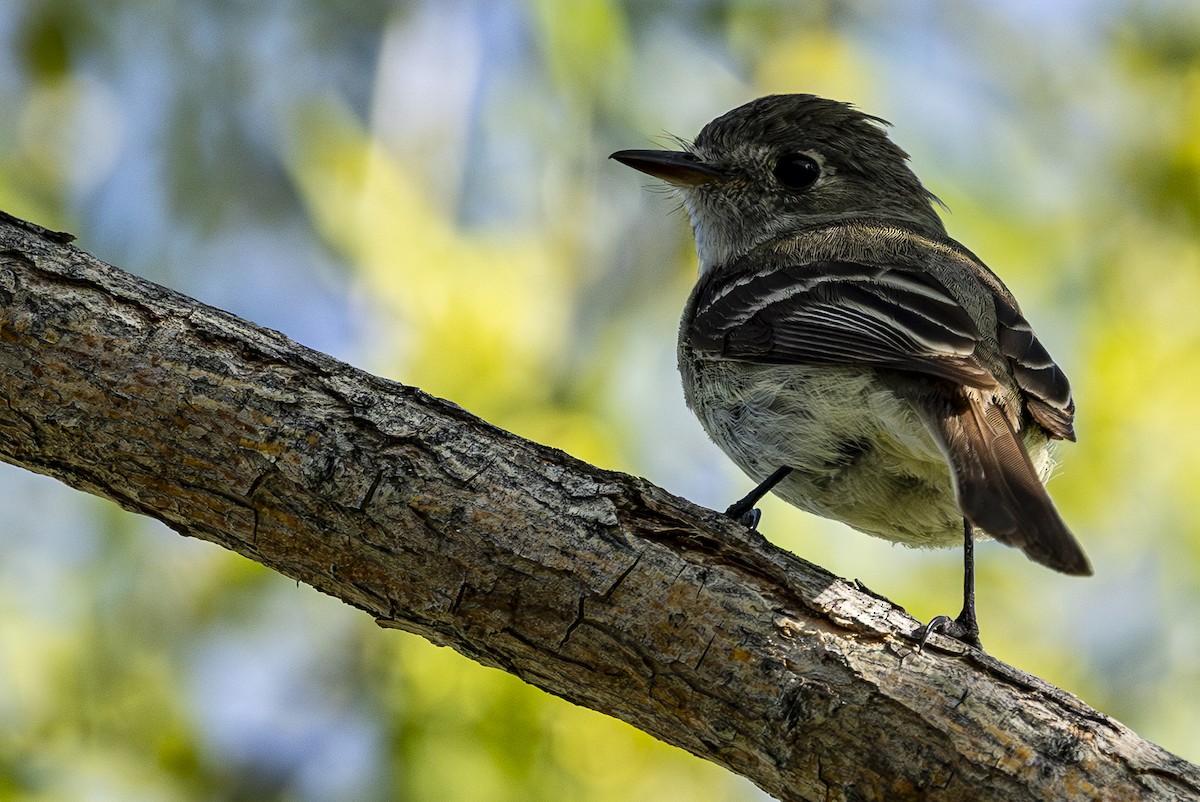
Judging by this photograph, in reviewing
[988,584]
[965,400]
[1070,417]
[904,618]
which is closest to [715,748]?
Result: [904,618]

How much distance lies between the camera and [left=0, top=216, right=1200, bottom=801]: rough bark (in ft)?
10.3

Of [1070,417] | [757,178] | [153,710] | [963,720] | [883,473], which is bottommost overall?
[153,710]

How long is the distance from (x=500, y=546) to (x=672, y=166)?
2962mm

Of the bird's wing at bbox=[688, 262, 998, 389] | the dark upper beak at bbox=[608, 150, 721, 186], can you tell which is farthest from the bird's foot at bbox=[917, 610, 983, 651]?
the dark upper beak at bbox=[608, 150, 721, 186]

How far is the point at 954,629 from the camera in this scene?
364 centimetres

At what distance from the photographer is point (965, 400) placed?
3.97m

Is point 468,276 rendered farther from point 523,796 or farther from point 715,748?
→ point 715,748

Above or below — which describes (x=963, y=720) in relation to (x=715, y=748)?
above

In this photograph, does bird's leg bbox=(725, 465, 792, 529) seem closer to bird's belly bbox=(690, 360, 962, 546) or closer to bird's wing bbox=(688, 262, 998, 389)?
bird's belly bbox=(690, 360, 962, 546)

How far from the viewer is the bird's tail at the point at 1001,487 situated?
325cm

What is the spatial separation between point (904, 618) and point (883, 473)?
1001 mm

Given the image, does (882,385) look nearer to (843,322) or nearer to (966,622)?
(843,322)

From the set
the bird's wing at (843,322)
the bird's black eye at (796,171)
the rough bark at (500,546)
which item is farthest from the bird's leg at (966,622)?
the bird's black eye at (796,171)

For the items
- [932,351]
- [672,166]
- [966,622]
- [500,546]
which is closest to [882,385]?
[932,351]
